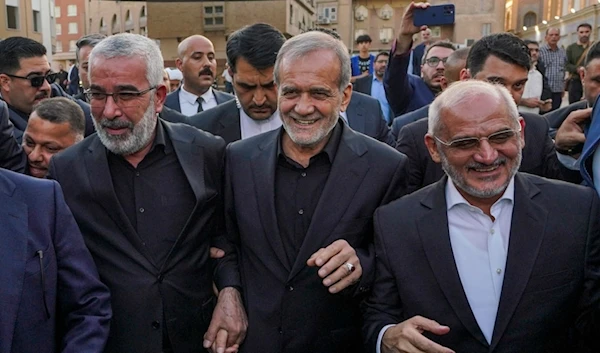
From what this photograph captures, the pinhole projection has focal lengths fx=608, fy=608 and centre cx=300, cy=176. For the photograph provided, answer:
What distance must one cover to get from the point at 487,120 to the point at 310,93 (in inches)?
30.0

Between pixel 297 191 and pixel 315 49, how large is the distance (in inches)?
24.7

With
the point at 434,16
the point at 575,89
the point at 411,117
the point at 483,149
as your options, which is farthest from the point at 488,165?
the point at 575,89

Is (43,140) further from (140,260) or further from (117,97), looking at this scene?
(140,260)

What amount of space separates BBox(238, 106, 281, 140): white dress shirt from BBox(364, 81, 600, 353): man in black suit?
4.99ft

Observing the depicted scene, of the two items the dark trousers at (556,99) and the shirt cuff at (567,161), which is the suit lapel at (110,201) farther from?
the dark trousers at (556,99)

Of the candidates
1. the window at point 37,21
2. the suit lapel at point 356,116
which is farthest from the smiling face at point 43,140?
the window at point 37,21

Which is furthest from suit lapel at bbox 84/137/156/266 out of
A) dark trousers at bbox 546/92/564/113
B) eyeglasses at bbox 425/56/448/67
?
dark trousers at bbox 546/92/564/113

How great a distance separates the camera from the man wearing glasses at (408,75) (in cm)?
414

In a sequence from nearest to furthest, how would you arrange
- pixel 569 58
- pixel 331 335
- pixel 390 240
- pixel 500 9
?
1. pixel 390 240
2. pixel 331 335
3. pixel 569 58
4. pixel 500 9

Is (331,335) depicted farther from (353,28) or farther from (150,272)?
(353,28)

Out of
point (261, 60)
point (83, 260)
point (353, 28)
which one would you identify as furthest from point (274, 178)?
point (353, 28)

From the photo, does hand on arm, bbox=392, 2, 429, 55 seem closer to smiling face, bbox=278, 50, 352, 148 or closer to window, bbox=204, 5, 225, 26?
smiling face, bbox=278, 50, 352, 148

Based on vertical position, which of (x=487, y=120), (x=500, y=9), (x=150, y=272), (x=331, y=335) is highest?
(x=500, y=9)

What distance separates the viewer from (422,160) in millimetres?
3332
